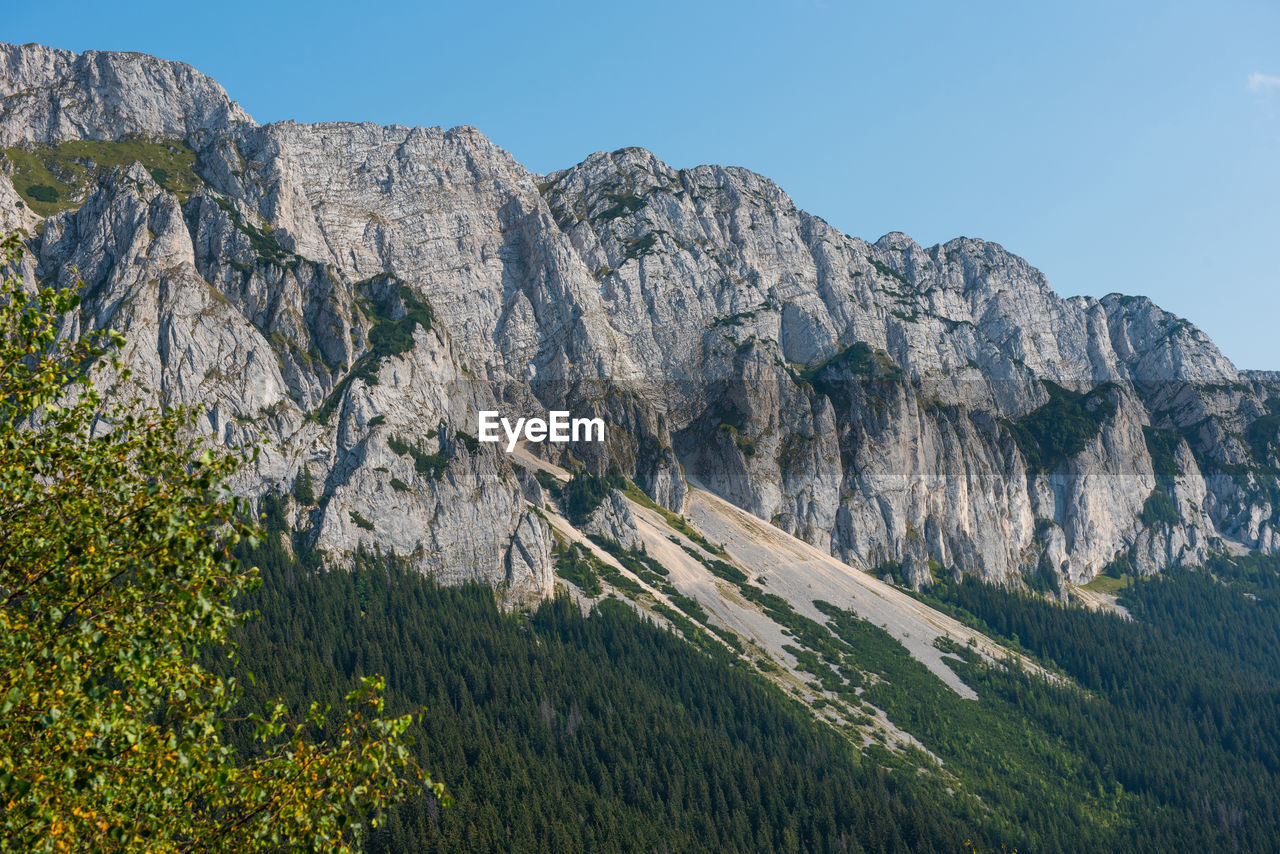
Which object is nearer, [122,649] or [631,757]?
[122,649]

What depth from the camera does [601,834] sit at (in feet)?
390

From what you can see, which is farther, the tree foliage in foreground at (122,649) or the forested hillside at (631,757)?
the forested hillside at (631,757)

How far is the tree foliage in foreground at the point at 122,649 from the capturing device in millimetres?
16547

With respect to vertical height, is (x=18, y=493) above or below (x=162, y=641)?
above

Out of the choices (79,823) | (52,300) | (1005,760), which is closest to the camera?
(79,823)

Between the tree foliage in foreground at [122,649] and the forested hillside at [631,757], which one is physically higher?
the tree foliage in foreground at [122,649]

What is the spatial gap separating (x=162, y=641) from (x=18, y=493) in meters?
3.70

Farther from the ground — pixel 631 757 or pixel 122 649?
pixel 122 649

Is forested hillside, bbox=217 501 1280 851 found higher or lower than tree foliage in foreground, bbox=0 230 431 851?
lower

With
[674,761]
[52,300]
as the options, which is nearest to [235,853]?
[52,300]

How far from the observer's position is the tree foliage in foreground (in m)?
16.5

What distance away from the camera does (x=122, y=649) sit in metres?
16.7

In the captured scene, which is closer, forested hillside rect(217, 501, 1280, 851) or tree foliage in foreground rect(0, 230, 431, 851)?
tree foliage in foreground rect(0, 230, 431, 851)

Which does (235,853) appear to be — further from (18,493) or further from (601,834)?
(601,834)
